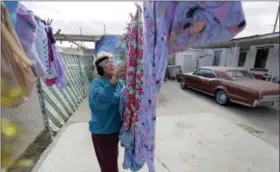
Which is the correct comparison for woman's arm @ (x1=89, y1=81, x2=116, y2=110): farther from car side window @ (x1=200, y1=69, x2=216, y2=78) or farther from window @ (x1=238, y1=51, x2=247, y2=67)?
window @ (x1=238, y1=51, x2=247, y2=67)

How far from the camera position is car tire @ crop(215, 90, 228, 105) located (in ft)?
19.0

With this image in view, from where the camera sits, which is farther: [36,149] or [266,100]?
[266,100]

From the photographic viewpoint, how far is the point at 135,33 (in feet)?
3.68

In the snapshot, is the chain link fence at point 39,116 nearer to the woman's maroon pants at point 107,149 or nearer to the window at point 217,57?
the woman's maroon pants at point 107,149

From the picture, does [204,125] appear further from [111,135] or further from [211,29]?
[211,29]

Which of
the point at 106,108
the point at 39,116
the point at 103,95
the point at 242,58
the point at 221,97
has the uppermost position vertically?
the point at 242,58

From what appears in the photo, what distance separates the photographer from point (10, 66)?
102cm

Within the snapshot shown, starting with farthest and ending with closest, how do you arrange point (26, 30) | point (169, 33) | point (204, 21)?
point (26, 30)
point (169, 33)
point (204, 21)

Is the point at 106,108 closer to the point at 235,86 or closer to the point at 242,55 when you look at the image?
the point at 235,86

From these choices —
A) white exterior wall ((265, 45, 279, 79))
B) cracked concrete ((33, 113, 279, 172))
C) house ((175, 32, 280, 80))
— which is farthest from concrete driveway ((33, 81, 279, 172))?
white exterior wall ((265, 45, 279, 79))

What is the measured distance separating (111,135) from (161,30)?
1019 millimetres

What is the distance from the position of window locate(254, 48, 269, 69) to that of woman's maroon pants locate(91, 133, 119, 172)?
37.7 feet

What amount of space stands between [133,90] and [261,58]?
38.9 feet

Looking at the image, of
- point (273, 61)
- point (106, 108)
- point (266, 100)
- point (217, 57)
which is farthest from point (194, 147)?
point (217, 57)
